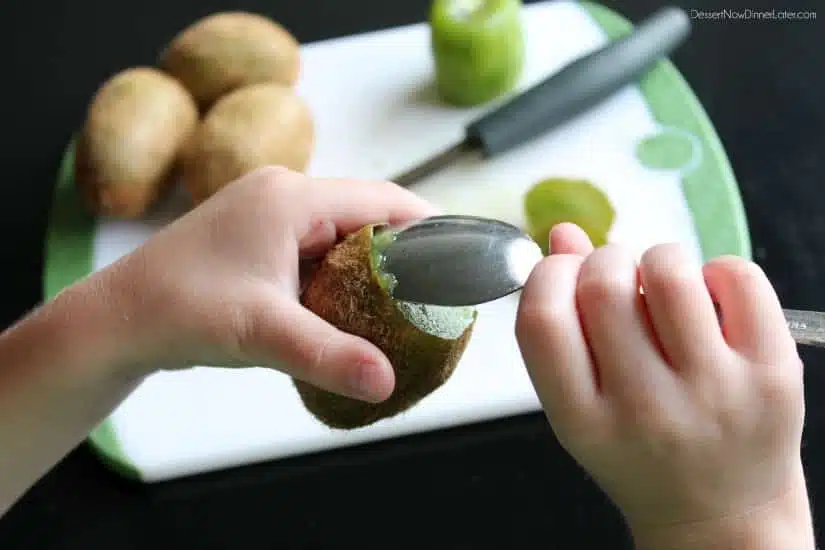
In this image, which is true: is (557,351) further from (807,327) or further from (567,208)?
(567,208)

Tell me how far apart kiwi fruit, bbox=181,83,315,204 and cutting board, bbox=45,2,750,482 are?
49mm

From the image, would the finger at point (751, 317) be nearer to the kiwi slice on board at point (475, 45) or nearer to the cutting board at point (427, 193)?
the cutting board at point (427, 193)

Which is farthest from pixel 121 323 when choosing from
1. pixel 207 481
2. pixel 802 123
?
pixel 802 123

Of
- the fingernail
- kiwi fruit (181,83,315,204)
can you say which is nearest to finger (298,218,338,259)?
the fingernail

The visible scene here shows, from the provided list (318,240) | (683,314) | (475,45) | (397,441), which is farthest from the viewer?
(475,45)

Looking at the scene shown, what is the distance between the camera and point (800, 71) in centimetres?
83

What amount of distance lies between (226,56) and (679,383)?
0.55m

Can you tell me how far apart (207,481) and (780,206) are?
1.66 ft

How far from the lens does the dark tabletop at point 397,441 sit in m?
0.62

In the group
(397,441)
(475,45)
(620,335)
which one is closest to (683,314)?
(620,335)

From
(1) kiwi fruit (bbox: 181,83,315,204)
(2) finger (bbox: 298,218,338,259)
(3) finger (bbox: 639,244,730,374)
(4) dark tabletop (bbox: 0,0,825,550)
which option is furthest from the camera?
(1) kiwi fruit (bbox: 181,83,315,204)

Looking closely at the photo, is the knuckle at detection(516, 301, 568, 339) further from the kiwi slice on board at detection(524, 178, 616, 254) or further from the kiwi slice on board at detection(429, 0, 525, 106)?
the kiwi slice on board at detection(429, 0, 525, 106)

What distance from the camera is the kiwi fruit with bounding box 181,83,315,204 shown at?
0.73 meters

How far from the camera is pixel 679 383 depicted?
1.25 ft
